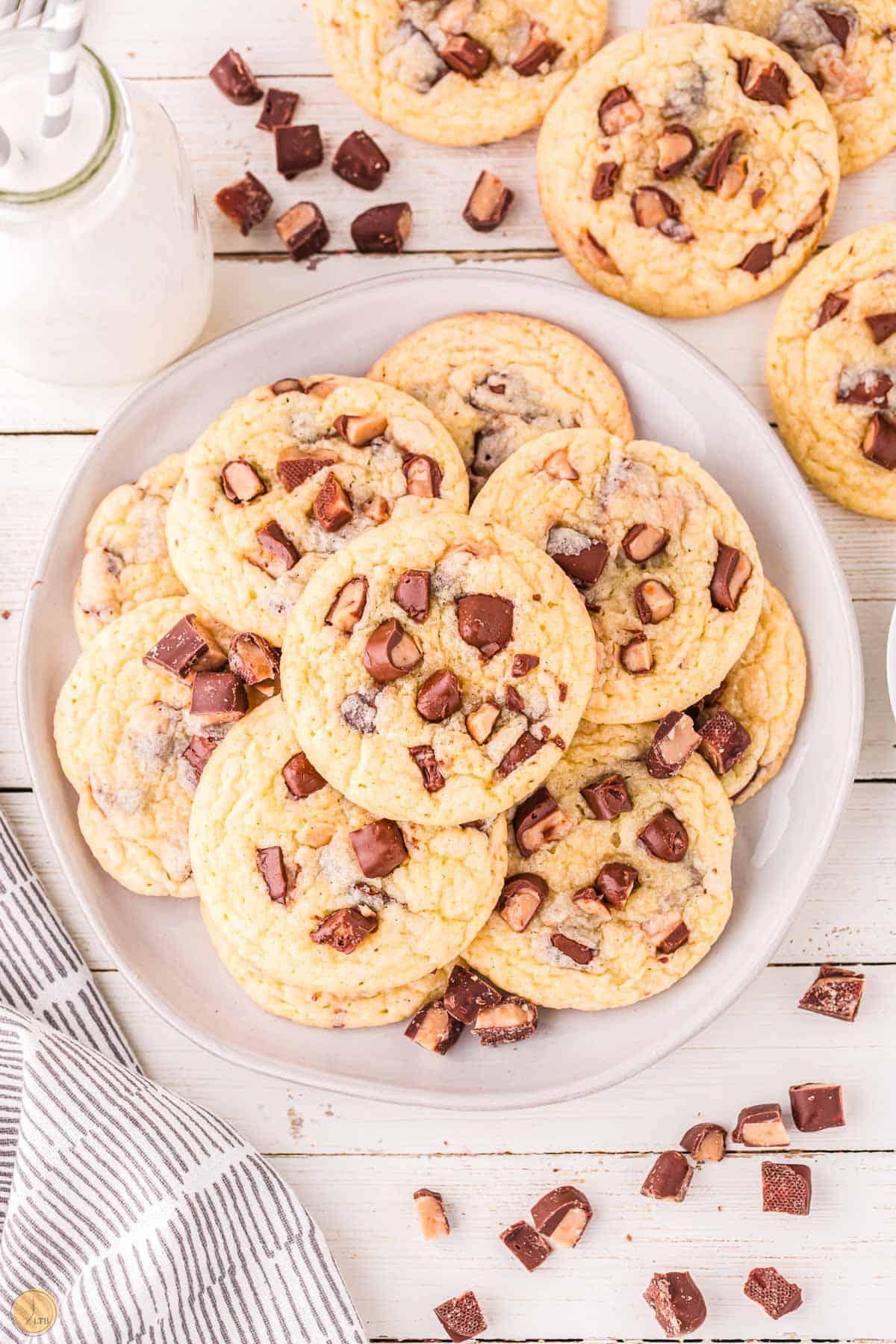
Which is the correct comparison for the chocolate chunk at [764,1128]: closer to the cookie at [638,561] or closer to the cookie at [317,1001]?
the cookie at [317,1001]

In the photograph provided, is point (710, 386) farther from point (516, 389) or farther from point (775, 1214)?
point (775, 1214)

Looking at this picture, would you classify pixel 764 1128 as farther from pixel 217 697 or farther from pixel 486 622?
pixel 217 697

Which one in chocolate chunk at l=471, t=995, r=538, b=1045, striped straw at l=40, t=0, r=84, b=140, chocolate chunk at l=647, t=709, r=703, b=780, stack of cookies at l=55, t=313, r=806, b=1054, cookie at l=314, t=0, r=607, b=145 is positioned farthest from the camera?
cookie at l=314, t=0, r=607, b=145

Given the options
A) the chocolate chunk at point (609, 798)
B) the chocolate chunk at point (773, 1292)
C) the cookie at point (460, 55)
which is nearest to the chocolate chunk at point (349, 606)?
the chocolate chunk at point (609, 798)

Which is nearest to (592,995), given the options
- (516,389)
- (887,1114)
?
(887,1114)

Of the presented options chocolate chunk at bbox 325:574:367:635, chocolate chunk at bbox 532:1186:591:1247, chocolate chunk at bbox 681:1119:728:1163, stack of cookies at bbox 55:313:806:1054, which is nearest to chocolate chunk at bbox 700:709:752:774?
stack of cookies at bbox 55:313:806:1054

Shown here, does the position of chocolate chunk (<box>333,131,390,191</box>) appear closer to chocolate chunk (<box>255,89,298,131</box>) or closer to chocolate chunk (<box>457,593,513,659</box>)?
chocolate chunk (<box>255,89,298,131</box>)
